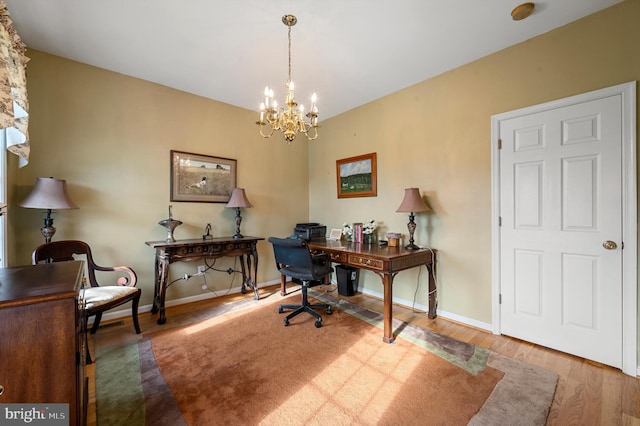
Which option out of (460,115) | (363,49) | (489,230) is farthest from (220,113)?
(489,230)

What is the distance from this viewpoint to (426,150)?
3027 mm

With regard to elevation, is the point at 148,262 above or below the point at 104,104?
below

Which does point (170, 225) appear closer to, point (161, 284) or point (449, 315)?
point (161, 284)

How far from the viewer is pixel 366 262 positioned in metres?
2.57

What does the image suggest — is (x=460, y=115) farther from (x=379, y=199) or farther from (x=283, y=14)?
(x=283, y=14)

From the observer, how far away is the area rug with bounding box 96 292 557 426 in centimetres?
150

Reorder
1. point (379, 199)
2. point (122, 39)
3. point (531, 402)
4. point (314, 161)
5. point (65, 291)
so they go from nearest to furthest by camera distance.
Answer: point (65, 291)
point (531, 402)
point (122, 39)
point (379, 199)
point (314, 161)

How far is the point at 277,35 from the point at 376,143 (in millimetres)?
1850

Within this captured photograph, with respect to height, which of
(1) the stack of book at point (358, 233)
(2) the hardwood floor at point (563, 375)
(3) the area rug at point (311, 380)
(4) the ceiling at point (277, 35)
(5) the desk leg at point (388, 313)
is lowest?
(2) the hardwood floor at point (563, 375)

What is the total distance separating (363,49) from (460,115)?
1.25 metres

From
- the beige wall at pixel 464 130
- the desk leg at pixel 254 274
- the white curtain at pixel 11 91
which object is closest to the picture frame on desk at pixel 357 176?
the beige wall at pixel 464 130

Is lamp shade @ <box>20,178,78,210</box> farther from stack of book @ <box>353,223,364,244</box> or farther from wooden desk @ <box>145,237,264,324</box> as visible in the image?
stack of book @ <box>353,223,364,244</box>

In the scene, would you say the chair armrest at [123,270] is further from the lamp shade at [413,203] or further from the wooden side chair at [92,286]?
the lamp shade at [413,203]

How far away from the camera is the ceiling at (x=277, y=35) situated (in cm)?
196
